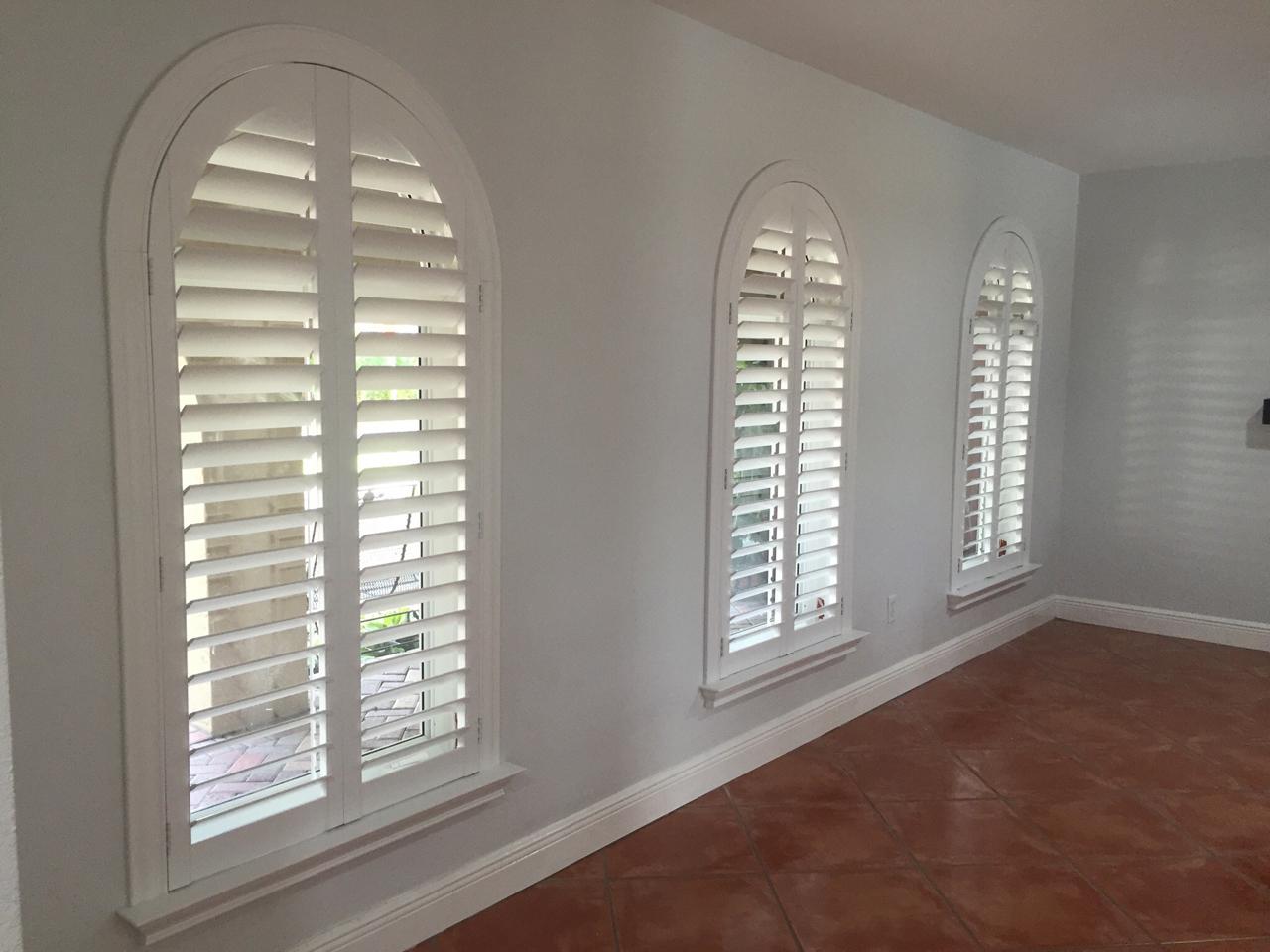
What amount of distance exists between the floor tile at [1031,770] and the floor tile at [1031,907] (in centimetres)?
59

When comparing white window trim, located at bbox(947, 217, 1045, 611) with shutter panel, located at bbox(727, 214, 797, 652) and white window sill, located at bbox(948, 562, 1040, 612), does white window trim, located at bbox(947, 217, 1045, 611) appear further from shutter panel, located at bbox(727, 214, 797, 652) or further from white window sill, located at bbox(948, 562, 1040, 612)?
shutter panel, located at bbox(727, 214, 797, 652)

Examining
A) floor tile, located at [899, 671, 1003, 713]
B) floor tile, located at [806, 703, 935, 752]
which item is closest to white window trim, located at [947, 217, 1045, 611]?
floor tile, located at [899, 671, 1003, 713]

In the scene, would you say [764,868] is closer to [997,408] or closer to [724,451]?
[724,451]

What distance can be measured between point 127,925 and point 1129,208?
564cm

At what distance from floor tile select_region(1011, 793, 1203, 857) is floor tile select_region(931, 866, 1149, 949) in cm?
23

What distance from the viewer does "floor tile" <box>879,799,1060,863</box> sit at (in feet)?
9.91

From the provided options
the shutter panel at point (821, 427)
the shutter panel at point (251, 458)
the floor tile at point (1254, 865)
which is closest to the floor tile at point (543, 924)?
the shutter panel at point (251, 458)

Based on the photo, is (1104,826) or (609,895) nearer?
(609,895)

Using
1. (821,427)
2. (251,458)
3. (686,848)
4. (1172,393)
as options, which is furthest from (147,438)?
(1172,393)

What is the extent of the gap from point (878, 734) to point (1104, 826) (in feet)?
3.03

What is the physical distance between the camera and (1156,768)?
3711 millimetres

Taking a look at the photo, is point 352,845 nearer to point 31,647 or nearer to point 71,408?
point 31,647

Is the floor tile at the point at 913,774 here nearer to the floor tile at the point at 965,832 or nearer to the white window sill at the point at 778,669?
the floor tile at the point at 965,832

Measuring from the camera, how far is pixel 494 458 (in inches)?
98.7
